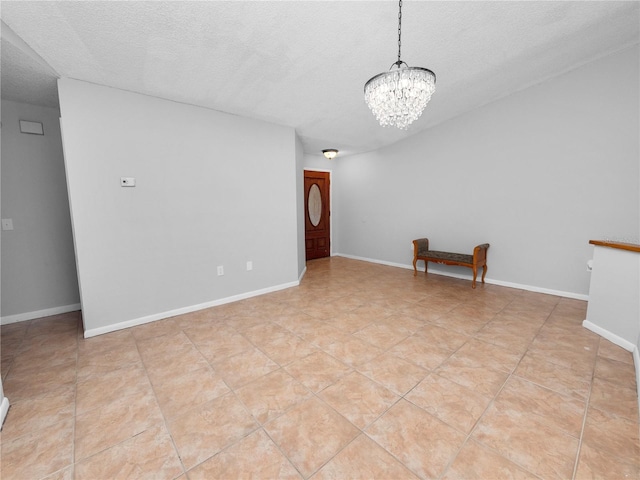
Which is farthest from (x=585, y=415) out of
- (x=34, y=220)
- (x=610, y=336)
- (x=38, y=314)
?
(x=34, y=220)

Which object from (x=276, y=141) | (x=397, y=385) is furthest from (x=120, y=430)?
(x=276, y=141)

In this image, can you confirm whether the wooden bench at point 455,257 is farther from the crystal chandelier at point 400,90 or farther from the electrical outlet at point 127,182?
the electrical outlet at point 127,182

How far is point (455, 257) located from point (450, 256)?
9cm

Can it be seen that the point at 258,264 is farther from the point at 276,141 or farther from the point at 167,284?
the point at 276,141

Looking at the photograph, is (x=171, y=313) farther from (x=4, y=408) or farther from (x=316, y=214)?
(x=316, y=214)

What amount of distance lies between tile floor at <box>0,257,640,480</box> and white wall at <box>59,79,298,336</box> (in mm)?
470

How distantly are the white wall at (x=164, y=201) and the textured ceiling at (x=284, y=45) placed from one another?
0.87 ft

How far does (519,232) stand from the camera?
4102 mm

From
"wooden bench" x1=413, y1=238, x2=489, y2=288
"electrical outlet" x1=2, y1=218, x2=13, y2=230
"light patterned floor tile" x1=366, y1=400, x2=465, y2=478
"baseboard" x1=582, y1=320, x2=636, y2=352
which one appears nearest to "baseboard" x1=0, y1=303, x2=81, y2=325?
"electrical outlet" x1=2, y1=218, x2=13, y2=230

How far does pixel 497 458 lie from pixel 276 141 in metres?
4.00

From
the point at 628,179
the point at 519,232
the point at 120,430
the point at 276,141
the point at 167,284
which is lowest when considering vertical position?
the point at 120,430

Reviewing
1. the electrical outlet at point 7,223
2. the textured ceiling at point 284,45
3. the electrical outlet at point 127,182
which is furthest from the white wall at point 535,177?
the electrical outlet at point 7,223

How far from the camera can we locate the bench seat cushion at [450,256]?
14.1 ft

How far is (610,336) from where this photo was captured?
251cm
